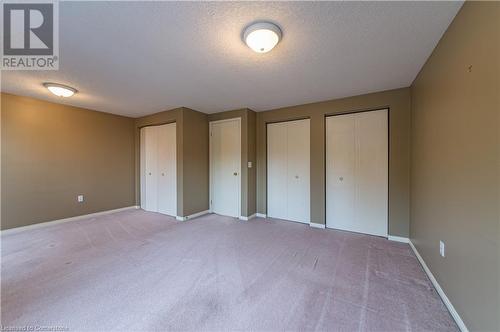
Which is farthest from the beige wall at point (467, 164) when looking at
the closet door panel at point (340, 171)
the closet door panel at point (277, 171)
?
the closet door panel at point (277, 171)

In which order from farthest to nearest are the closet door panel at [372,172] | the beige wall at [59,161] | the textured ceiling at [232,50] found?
the beige wall at [59,161]
the closet door panel at [372,172]
the textured ceiling at [232,50]

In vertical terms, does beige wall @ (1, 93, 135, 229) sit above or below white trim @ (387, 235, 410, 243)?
above

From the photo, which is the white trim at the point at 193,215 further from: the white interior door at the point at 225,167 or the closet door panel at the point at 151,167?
the closet door panel at the point at 151,167

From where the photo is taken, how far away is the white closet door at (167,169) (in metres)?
4.23

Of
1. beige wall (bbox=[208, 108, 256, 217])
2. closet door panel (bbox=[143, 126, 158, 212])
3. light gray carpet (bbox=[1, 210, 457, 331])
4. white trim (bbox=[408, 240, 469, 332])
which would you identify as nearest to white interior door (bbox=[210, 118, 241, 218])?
beige wall (bbox=[208, 108, 256, 217])

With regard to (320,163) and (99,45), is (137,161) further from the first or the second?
(320,163)

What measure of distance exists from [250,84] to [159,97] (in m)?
1.70

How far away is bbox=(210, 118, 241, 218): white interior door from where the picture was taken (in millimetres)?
4176

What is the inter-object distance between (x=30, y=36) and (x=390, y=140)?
14.6ft

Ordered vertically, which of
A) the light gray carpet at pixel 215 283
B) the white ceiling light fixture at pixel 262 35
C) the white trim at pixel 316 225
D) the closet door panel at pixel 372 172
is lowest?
the light gray carpet at pixel 215 283

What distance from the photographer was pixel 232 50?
1943 mm

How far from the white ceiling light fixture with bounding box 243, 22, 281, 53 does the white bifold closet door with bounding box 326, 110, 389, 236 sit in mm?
2229

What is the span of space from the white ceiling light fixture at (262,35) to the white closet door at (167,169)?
3.09 metres

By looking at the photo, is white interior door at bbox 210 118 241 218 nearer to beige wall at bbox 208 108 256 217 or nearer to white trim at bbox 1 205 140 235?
beige wall at bbox 208 108 256 217
